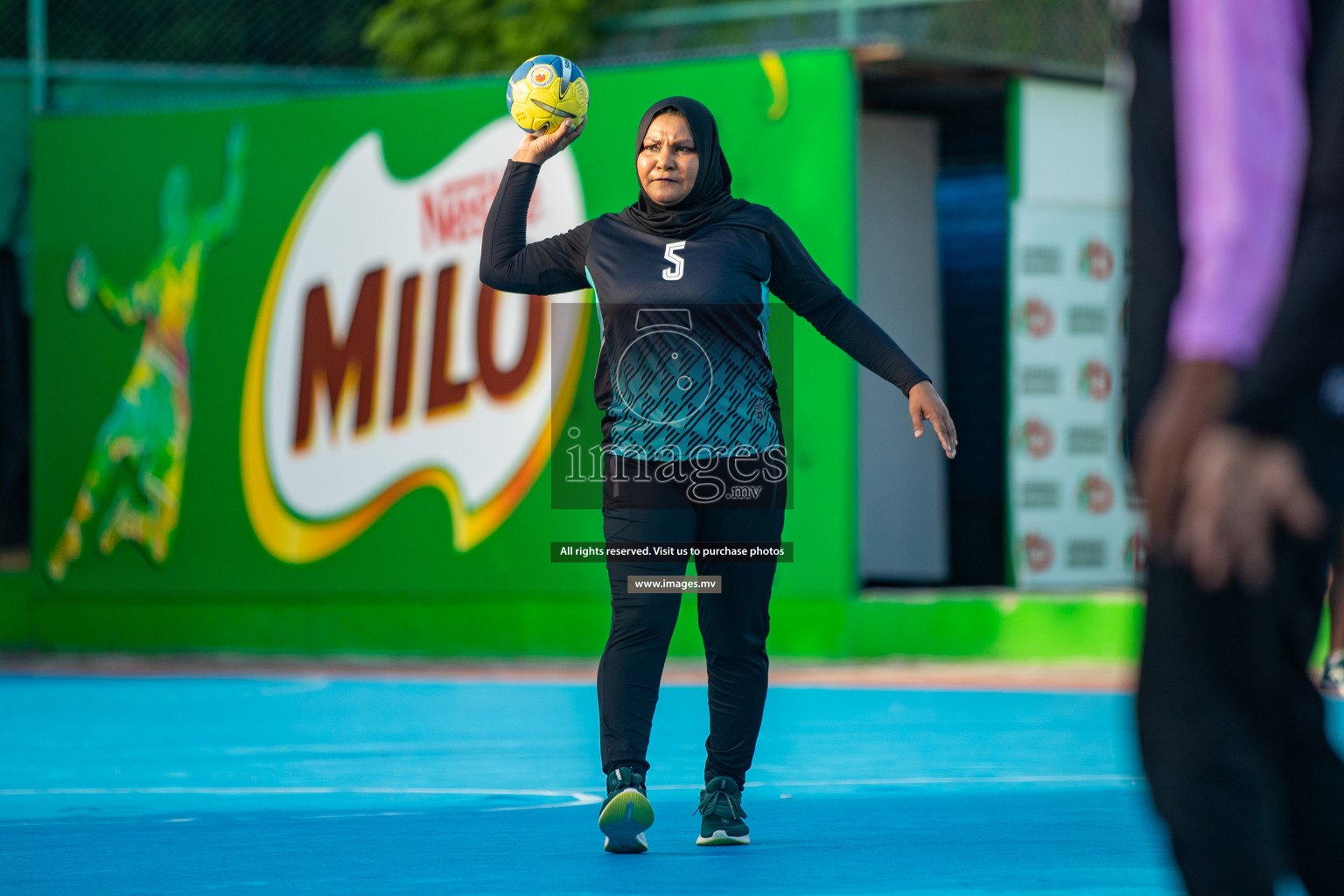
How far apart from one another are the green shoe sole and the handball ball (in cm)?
182

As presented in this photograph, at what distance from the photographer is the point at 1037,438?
43.3 ft

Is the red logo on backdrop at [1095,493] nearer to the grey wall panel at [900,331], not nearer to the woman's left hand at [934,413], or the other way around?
the grey wall panel at [900,331]

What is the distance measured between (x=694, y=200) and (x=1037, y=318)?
832 centimetres

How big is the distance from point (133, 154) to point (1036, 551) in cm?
710

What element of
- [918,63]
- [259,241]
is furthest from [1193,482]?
[259,241]

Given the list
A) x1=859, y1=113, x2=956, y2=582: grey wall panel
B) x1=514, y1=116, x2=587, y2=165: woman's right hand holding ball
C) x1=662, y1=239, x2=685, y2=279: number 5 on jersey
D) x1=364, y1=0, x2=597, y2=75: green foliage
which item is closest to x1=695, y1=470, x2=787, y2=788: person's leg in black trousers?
x1=662, y1=239, x2=685, y2=279: number 5 on jersey

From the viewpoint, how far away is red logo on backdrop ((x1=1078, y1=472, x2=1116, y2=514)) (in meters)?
13.4

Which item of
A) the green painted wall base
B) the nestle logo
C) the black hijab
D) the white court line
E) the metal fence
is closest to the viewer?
the black hijab

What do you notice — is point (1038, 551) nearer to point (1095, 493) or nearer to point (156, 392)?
point (1095, 493)

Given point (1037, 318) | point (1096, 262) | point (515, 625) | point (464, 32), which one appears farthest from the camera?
point (464, 32)

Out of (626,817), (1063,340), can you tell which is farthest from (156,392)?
(626,817)

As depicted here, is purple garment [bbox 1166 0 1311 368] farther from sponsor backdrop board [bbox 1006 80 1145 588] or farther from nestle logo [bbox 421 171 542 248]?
sponsor backdrop board [bbox 1006 80 1145 588]

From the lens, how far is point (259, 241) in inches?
542

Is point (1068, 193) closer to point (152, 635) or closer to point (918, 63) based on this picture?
point (918, 63)
